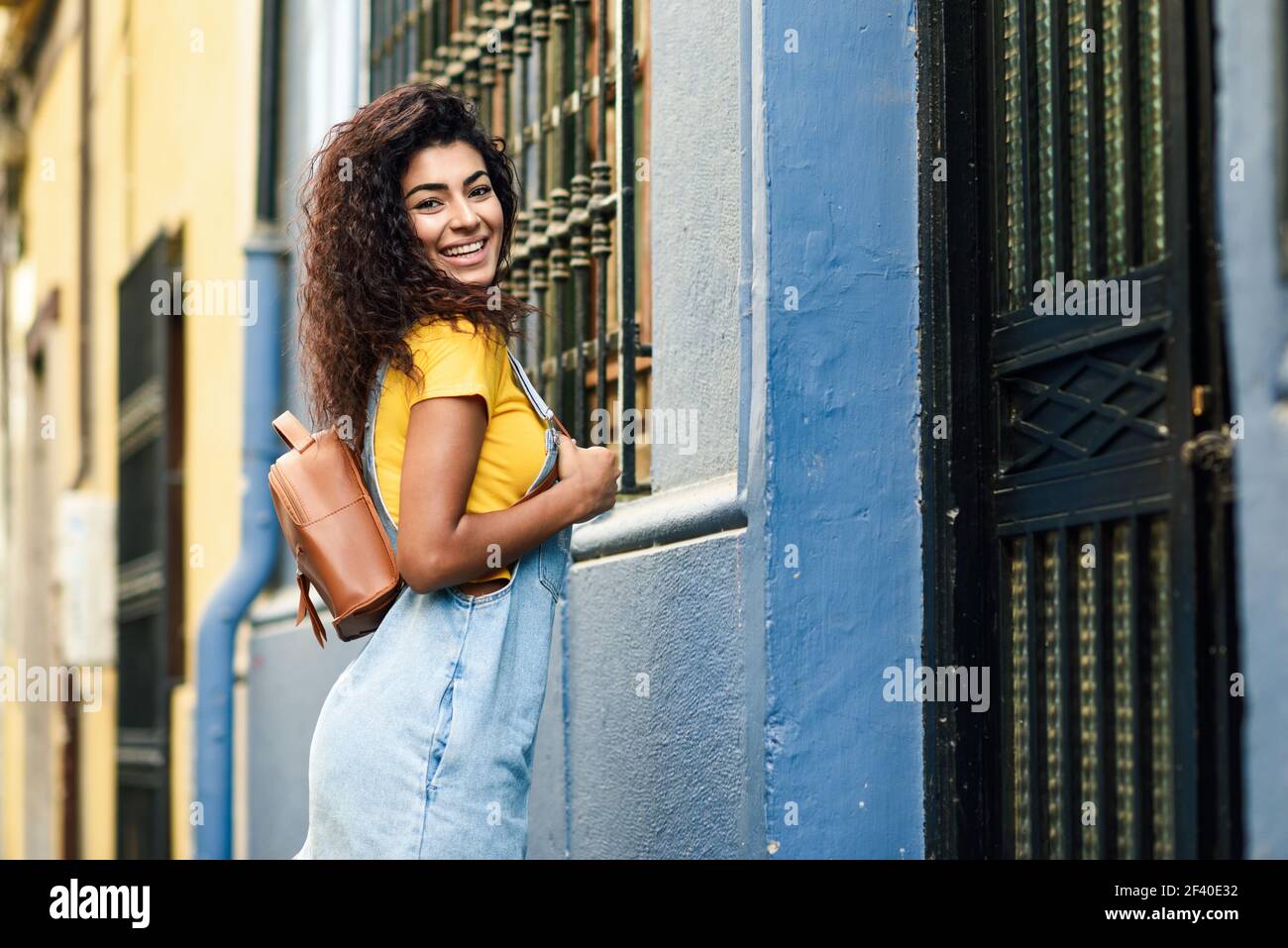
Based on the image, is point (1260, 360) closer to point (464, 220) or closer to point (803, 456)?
point (803, 456)

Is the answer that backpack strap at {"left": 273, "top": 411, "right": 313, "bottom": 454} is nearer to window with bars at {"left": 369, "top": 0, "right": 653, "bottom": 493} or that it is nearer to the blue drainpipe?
window with bars at {"left": 369, "top": 0, "right": 653, "bottom": 493}

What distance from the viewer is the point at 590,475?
3.15m

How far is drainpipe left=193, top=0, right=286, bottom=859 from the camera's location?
24.4 ft

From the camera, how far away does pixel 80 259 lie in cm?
1181

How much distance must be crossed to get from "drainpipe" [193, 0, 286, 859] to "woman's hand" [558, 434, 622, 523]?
14.1 feet

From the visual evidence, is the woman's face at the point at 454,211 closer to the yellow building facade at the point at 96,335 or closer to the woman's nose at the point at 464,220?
the woman's nose at the point at 464,220

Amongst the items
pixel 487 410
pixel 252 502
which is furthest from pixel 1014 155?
pixel 252 502

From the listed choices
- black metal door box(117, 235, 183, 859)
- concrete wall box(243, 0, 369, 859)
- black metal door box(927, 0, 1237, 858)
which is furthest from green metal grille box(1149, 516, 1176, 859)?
black metal door box(117, 235, 183, 859)

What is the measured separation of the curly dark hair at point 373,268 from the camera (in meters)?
3.15

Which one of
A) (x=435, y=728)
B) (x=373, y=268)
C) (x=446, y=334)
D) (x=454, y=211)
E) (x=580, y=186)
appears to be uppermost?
(x=580, y=186)

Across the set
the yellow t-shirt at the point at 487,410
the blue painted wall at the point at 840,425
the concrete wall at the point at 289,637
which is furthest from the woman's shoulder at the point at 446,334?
the concrete wall at the point at 289,637

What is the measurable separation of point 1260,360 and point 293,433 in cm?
163

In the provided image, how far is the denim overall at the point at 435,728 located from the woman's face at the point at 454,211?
27 cm

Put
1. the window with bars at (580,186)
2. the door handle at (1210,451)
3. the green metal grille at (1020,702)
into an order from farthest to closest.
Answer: the window with bars at (580,186), the green metal grille at (1020,702), the door handle at (1210,451)
